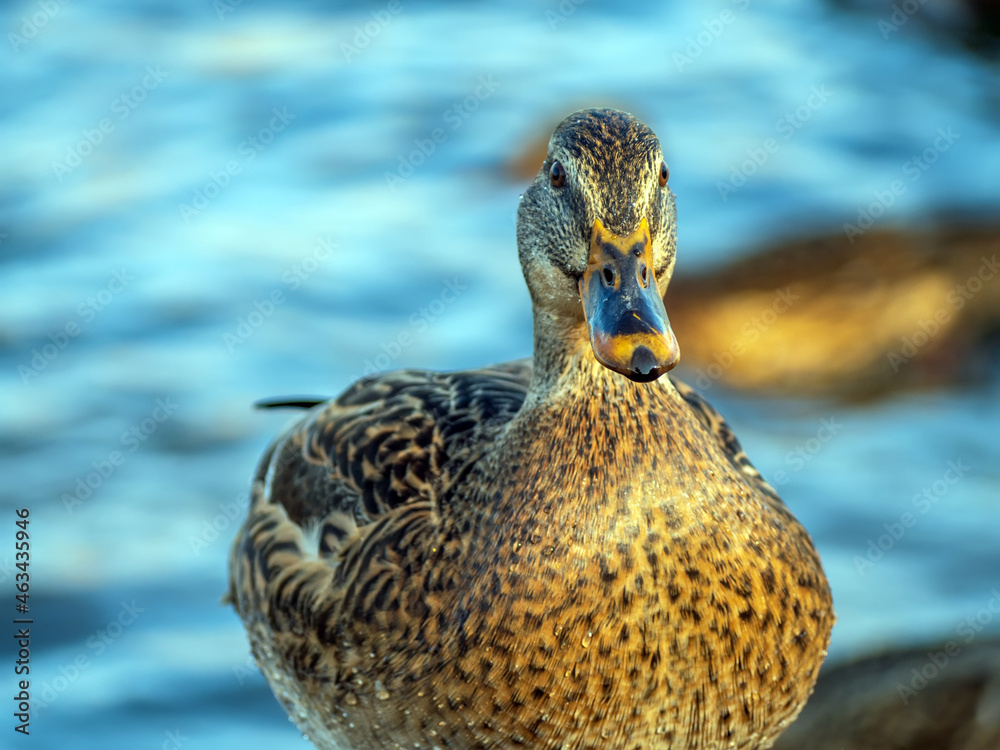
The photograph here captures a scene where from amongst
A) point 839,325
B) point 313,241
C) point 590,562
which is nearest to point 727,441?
point 590,562

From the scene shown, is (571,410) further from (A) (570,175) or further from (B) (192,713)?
(B) (192,713)

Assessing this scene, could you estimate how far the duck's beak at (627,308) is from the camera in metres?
3.07

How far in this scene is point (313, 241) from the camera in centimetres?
869

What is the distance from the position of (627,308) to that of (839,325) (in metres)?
4.58

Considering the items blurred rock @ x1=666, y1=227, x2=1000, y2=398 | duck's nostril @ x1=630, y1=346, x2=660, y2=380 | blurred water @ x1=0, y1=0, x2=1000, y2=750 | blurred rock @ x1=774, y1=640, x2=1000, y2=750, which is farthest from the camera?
blurred rock @ x1=666, y1=227, x2=1000, y2=398

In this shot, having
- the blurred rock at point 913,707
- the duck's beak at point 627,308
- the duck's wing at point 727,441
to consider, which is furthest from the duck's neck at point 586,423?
the blurred rock at point 913,707

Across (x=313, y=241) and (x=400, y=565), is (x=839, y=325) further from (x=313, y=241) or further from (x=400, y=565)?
(x=400, y=565)

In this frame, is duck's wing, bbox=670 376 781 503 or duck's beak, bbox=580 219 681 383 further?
duck's wing, bbox=670 376 781 503

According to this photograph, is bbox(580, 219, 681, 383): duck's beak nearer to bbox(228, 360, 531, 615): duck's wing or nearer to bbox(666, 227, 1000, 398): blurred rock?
bbox(228, 360, 531, 615): duck's wing

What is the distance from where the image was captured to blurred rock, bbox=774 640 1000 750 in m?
4.43

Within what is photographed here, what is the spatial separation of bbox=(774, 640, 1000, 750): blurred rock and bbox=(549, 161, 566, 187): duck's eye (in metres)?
2.16

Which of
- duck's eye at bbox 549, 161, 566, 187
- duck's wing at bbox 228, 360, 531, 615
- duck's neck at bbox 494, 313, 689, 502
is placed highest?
duck's eye at bbox 549, 161, 566, 187

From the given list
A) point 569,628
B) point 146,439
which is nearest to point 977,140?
point 146,439

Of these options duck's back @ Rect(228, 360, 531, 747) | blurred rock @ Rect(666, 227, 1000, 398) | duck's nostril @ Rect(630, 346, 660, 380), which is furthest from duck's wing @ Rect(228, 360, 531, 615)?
blurred rock @ Rect(666, 227, 1000, 398)
